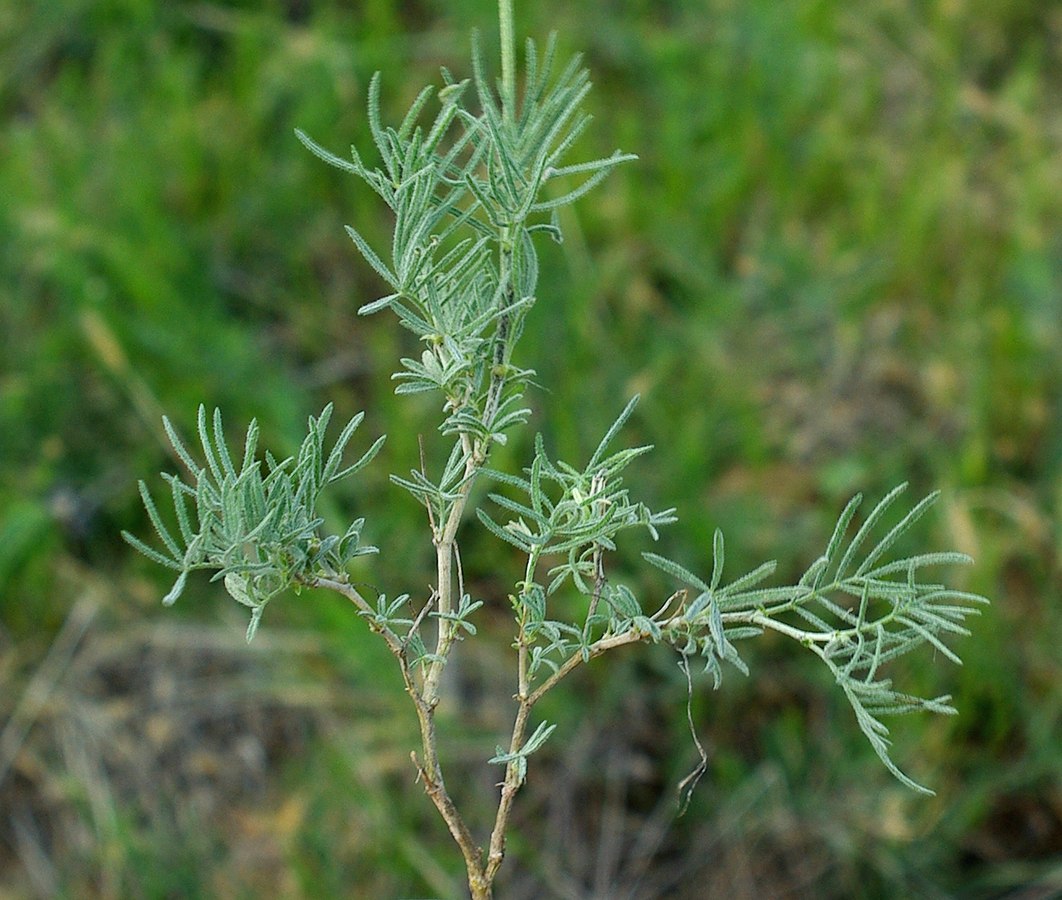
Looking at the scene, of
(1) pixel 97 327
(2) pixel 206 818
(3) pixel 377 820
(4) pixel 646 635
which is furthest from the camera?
(1) pixel 97 327

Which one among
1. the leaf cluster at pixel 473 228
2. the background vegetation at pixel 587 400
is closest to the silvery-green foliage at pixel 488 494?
the leaf cluster at pixel 473 228

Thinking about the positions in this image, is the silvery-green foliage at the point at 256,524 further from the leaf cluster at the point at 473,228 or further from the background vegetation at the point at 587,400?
the background vegetation at the point at 587,400

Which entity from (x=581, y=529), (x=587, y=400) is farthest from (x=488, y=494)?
(x=587, y=400)

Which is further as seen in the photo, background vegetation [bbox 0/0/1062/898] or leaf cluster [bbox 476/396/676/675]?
background vegetation [bbox 0/0/1062/898]

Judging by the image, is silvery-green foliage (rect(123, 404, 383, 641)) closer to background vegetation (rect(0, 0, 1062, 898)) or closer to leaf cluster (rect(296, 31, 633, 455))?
leaf cluster (rect(296, 31, 633, 455))

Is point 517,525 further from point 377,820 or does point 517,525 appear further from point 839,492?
point 839,492

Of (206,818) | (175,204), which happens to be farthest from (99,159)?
(206,818)

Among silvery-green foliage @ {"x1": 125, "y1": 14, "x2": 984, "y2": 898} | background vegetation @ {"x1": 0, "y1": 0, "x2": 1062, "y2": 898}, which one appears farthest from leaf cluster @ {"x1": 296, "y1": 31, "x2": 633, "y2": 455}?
background vegetation @ {"x1": 0, "y1": 0, "x2": 1062, "y2": 898}

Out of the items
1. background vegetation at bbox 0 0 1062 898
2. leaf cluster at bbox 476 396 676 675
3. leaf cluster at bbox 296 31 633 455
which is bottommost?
background vegetation at bbox 0 0 1062 898

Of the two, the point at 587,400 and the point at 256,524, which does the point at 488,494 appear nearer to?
the point at 256,524
